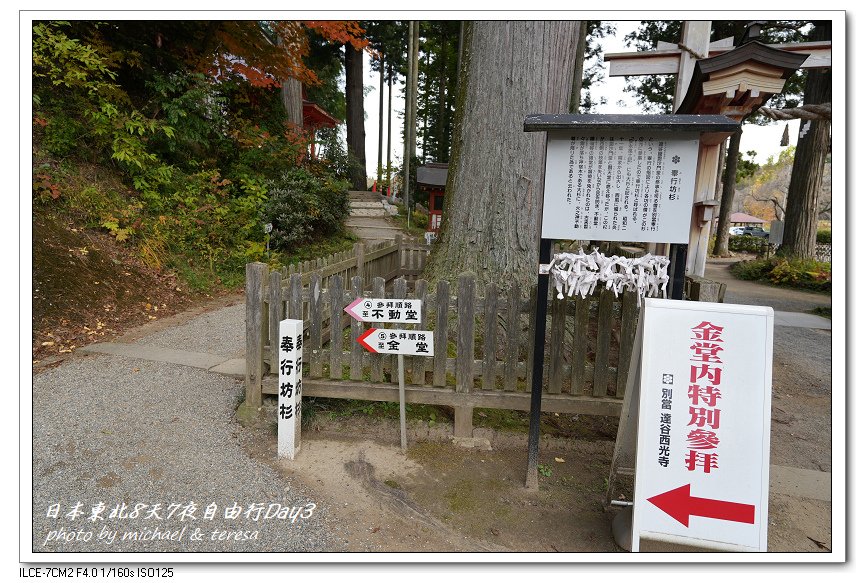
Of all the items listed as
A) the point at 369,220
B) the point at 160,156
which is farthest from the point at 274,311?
the point at 369,220

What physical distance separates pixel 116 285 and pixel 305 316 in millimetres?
4828

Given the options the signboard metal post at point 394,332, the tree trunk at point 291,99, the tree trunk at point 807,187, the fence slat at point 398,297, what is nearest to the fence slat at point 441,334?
the signboard metal post at point 394,332

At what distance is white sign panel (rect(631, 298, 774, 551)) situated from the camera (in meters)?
2.52

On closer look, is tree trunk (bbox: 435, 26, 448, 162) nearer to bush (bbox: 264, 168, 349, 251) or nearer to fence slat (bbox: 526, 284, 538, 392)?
bush (bbox: 264, 168, 349, 251)

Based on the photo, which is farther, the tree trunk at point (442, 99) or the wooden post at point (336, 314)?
the tree trunk at point (442, 99)

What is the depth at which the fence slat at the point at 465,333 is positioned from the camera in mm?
3627

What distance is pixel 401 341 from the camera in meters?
3.63

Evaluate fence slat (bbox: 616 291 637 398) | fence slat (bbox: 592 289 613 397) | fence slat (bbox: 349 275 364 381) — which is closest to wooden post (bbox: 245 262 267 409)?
fence slat (bbox: 349 275 364 381)

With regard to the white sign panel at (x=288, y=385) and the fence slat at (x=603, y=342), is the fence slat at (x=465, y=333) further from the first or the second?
the white sign panel at (x=288, y=385)

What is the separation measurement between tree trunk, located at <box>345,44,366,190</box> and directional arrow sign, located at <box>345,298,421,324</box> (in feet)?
56.0

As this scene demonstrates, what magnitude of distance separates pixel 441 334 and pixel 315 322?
3.40ft

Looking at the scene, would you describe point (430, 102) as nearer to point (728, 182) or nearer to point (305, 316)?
point (728, 182)

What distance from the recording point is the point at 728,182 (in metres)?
22.2

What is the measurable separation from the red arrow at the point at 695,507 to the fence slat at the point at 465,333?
5.06 ft
